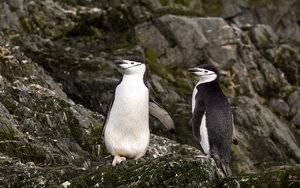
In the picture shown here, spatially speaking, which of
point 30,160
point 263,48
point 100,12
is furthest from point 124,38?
point 30,160

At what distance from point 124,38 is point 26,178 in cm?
1624

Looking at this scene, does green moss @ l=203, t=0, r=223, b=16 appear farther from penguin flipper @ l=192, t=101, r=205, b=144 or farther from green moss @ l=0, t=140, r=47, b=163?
green moss @ l=0, t=140, r=47, b=163

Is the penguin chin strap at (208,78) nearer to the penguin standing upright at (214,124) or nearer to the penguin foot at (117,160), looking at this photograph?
the penguin standing upright at (214,124)

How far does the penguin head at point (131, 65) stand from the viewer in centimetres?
1185

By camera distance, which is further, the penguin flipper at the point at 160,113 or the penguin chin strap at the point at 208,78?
the penguin chin strap at the point at 208,78

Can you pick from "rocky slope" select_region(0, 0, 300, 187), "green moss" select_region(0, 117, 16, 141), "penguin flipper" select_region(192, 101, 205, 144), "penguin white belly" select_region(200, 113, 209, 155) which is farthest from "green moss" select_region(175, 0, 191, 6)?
"penguin white belly" select_region(200, 113, 209, 155)

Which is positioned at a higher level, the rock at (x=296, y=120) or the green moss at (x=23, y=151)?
the green moss at (x=23, y=151)

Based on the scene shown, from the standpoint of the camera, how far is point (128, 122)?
11727mm

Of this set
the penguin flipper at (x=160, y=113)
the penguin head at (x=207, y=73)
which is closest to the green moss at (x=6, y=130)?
the penguin flipper at (x=160, y=113)

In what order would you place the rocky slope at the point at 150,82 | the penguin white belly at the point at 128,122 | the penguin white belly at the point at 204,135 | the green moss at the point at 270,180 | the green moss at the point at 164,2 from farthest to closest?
the green moss at the point at 164,2 < the penguin white belly at the point at 204,135 < the penguin white belly at the point at 128,122 < the rocky slope at the point at 150,82 < the green moss at the point at 270,180

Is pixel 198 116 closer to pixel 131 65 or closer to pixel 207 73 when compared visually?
pixel 207 73

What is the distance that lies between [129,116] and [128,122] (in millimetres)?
106

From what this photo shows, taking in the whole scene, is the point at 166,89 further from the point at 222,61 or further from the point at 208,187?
the point at 208,187

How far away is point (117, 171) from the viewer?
10.3m
